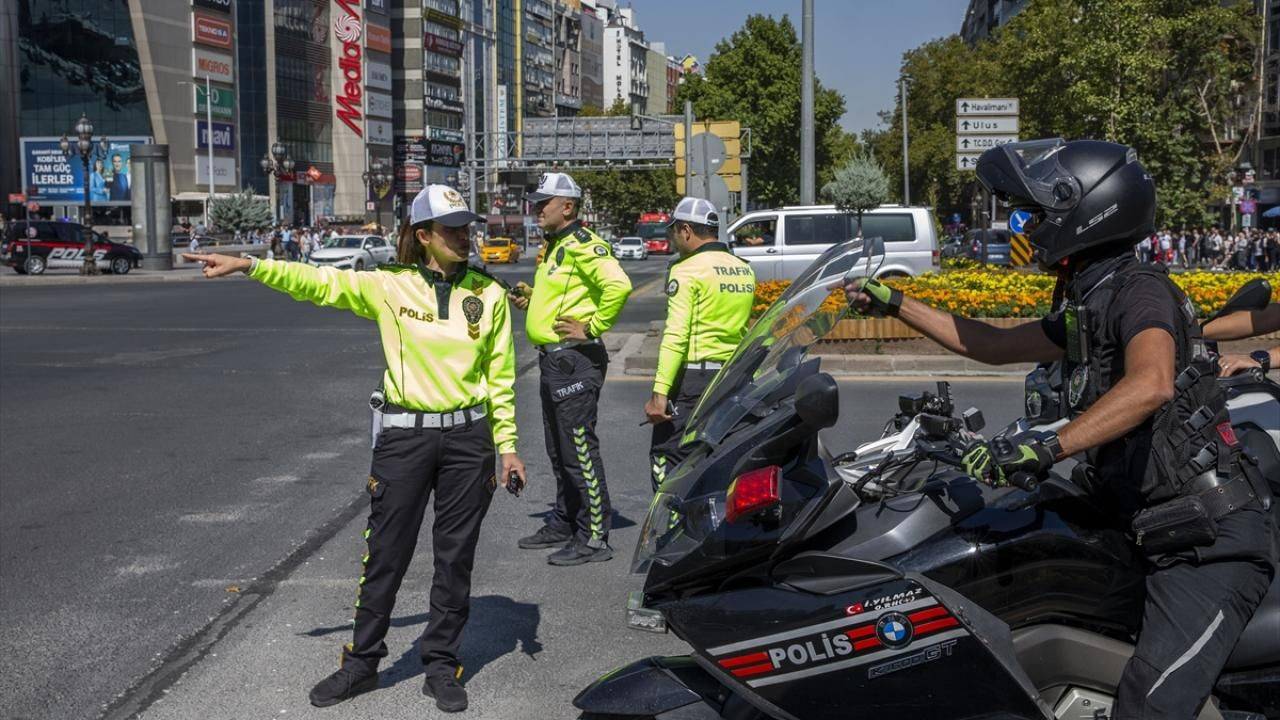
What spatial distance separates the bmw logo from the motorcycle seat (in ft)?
2.79

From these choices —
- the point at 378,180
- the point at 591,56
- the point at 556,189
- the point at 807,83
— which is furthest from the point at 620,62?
the point at 556,189

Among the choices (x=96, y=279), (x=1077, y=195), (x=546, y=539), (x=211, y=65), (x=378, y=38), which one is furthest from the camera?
(x=378, y=38)

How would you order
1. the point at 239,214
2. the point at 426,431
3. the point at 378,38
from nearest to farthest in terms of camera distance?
1. the point at 426,431
2. the point at 239,214
3. the point at 378,38

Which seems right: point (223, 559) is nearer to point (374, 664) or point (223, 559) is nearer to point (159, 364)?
point (374, 664)

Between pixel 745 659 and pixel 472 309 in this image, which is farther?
pixel 472 309

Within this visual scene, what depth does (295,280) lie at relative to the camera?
14.7ft

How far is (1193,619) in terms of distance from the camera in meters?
2.85

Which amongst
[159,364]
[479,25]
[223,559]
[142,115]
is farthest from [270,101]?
[223,559]

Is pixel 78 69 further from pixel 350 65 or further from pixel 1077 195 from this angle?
pixel 1077 195

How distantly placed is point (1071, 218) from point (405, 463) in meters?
2.42

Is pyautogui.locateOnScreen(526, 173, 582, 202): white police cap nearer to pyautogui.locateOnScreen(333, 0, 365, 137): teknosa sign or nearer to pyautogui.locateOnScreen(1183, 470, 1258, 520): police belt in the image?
pyautogui.locateOnScreen(1183, 470, 1258, 520): police belt

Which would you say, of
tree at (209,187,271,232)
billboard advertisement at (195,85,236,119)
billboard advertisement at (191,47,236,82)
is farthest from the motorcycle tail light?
billboard advertisement at (191,47,236,82)

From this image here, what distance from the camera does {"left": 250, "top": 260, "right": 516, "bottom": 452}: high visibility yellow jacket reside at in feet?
14.9

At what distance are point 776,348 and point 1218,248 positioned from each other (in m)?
51.0
